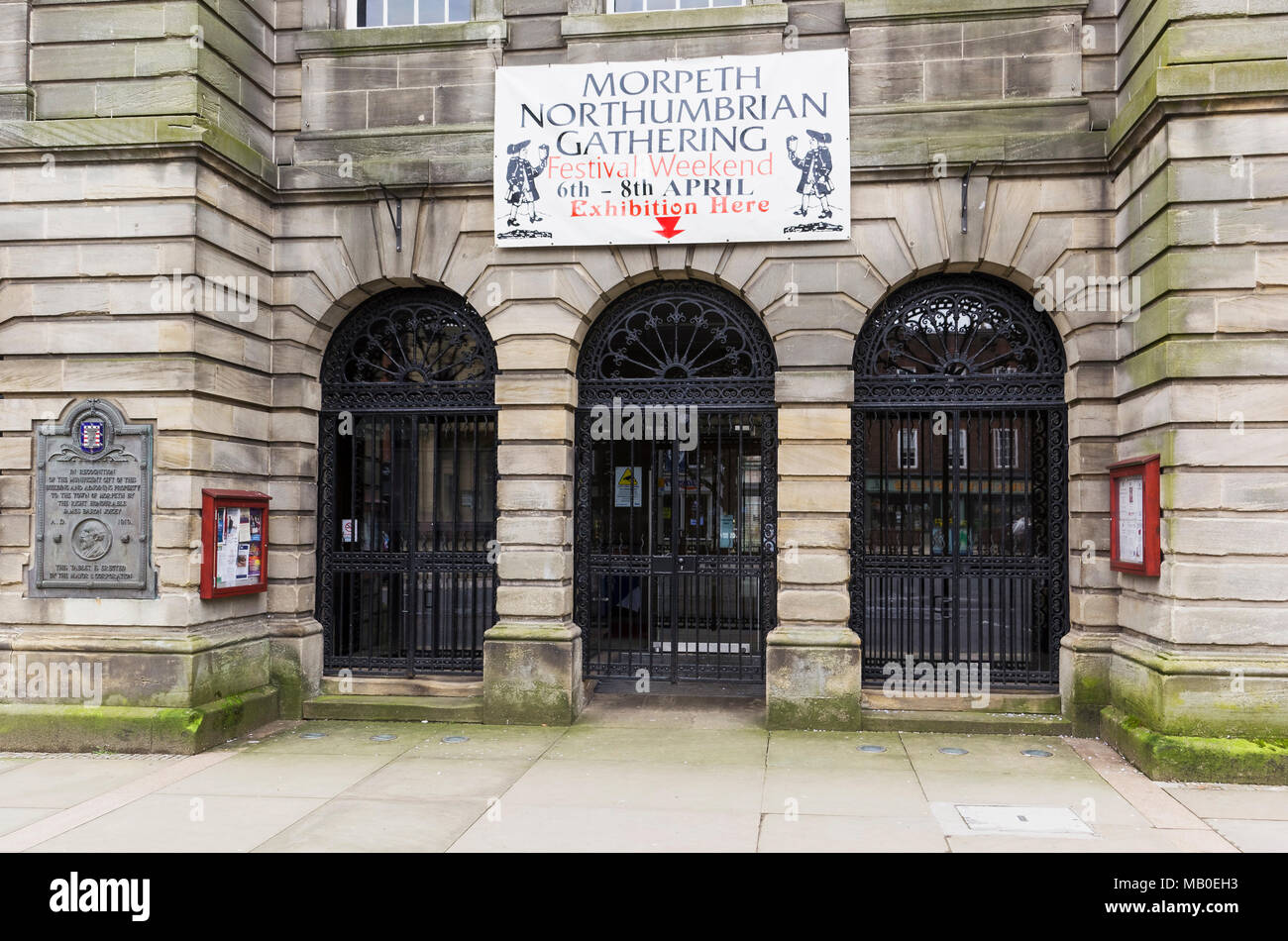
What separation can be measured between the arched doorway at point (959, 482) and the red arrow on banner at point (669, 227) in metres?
2.20

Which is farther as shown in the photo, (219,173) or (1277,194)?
(219,173)

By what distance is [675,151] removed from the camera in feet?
34.9

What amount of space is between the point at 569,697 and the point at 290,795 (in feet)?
10.6

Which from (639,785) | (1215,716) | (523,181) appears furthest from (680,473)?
(1215,716)

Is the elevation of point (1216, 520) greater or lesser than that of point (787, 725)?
greater

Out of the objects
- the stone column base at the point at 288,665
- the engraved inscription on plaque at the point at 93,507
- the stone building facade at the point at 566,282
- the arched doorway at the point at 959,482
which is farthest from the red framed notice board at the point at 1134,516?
the engraved inscription on plaque at the point at 93,507

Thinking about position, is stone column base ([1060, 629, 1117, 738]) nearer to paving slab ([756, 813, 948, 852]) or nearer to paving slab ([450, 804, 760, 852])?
paving slab ([756, 813, 948, 852])

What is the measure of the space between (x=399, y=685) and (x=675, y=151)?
6360 mm

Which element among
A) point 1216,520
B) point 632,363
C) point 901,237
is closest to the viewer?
point 1216,520

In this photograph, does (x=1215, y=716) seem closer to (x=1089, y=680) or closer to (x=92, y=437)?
(x=1089, y=680)

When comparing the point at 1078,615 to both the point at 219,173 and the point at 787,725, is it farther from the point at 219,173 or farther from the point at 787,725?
the point at 219,173

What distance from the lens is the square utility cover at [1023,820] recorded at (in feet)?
23.5

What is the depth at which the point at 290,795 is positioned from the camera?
26.5ft

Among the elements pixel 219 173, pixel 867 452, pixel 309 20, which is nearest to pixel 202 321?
pixel 219 173
